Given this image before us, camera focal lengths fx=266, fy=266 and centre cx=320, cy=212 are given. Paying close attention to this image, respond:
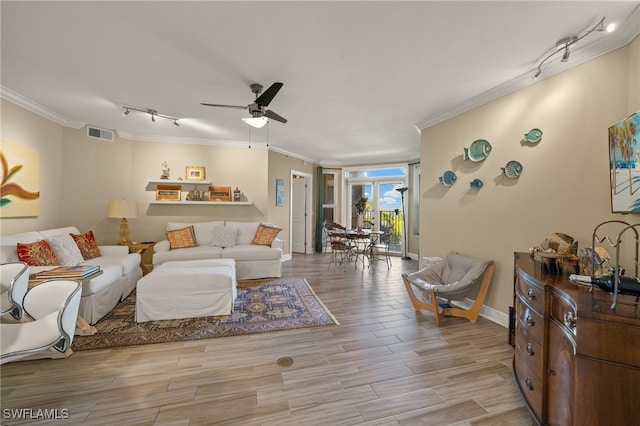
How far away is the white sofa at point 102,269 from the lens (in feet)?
9.31

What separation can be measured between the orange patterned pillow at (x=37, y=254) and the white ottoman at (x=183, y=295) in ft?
3.77

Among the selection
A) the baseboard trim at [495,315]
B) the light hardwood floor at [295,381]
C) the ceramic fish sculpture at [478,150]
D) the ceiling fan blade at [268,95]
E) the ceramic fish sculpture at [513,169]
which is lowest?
the light hardwood floor at [295,381]

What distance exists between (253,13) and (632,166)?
8.87ft

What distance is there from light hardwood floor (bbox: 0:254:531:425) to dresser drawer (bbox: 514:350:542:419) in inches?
7.0

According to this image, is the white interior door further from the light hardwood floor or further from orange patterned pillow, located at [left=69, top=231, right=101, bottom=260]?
the light hardwood floor

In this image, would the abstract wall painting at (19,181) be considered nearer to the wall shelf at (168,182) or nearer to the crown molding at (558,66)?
the wall shelf at (168,182)

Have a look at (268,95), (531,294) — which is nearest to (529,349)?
(531,294)

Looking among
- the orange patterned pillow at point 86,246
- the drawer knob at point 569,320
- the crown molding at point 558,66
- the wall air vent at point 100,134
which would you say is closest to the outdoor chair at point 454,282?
the drawer knob at point 569,320

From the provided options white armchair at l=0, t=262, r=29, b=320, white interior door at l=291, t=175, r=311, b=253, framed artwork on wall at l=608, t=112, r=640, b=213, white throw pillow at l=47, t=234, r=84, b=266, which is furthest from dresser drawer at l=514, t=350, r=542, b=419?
white interior door at l=291, t=175, r=311, b=253

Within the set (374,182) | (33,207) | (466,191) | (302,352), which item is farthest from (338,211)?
(33,207)

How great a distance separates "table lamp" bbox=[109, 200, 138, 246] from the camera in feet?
15.1

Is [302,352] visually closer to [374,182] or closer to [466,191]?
[466,191]

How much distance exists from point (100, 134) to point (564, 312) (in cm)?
645

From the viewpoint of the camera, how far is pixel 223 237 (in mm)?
5156
